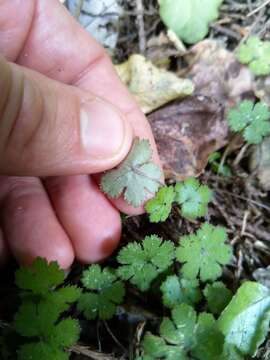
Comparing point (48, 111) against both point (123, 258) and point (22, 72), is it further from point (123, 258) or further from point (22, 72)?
point (123, 258)

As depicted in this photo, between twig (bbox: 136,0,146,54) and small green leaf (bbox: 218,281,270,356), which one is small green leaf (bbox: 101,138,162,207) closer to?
small green leaf (bbox: 218,281,270,356)

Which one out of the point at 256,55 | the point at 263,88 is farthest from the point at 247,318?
the point at 256,55

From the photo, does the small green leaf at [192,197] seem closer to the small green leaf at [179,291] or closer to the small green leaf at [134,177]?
the small green leaf at [134,177]

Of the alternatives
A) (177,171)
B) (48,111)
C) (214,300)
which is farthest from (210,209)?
(48,111)

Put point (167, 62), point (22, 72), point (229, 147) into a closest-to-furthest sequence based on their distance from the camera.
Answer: point (22, 72) < point (229, 147) < point (167, 62)

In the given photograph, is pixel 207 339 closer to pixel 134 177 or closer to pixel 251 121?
pixel 134 177
